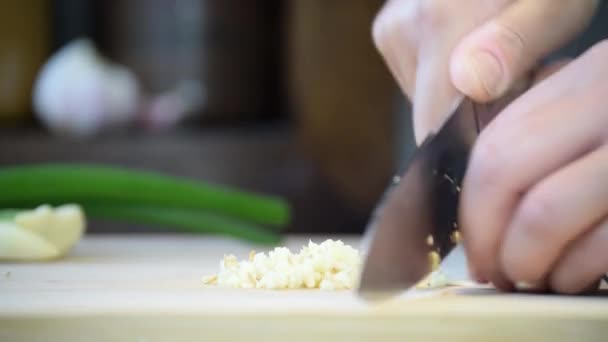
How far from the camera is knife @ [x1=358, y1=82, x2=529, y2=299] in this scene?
58 centimetres

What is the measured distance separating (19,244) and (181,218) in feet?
0.92

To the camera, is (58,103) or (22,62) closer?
(58,103)

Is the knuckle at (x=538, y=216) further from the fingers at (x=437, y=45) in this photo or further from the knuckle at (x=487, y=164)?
the fingers at (x=437, y=45)

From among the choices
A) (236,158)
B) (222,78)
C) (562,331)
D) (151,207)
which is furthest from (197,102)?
(562,331)

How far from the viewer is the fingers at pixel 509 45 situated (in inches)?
26.7

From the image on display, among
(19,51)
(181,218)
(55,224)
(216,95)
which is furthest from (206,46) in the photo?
(55,224)

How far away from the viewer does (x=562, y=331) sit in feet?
1.73

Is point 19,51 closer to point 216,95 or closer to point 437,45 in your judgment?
point 216,95

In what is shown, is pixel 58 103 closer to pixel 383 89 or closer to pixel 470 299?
pixel 383 89

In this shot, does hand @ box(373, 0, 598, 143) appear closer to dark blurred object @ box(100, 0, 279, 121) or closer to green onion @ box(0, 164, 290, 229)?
green onion @ box(0, 164, 290, 229)

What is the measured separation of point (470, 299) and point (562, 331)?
74 millimetres

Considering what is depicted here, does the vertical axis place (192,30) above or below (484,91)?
above

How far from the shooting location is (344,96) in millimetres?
2348

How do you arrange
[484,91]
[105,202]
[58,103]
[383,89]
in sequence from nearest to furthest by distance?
[484,91]
[105,202]
[58,103]
[383,89]
